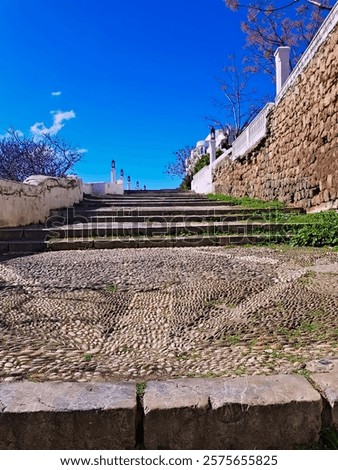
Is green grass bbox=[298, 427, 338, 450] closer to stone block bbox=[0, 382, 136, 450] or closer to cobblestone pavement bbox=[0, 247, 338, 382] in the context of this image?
cobblestone pavement bbox=[0, 247, 338, 382]

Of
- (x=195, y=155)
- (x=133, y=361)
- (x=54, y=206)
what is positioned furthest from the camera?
(x=195, y=155)

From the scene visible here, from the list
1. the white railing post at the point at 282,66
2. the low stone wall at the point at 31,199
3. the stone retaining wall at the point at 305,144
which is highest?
the white railing post at the point at 282,66

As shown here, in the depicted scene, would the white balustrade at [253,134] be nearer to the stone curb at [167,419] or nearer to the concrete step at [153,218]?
the concrete step at [153,218]

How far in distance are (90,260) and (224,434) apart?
9.01 ft

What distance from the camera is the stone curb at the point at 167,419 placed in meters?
1.09

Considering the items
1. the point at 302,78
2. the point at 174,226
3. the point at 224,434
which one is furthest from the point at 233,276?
the point at 302,78

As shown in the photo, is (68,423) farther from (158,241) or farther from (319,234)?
(319,234)

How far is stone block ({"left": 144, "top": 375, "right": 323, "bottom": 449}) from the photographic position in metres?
1.10

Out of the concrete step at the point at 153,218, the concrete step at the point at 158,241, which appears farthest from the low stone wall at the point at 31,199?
the concrete step at the point at 158,241

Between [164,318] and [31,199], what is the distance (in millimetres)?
4582

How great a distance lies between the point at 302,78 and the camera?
620 cm

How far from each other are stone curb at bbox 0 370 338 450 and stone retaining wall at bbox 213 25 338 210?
452cm

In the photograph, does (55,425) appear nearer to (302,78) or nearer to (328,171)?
(328,171)

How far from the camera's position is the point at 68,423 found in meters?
1.09
